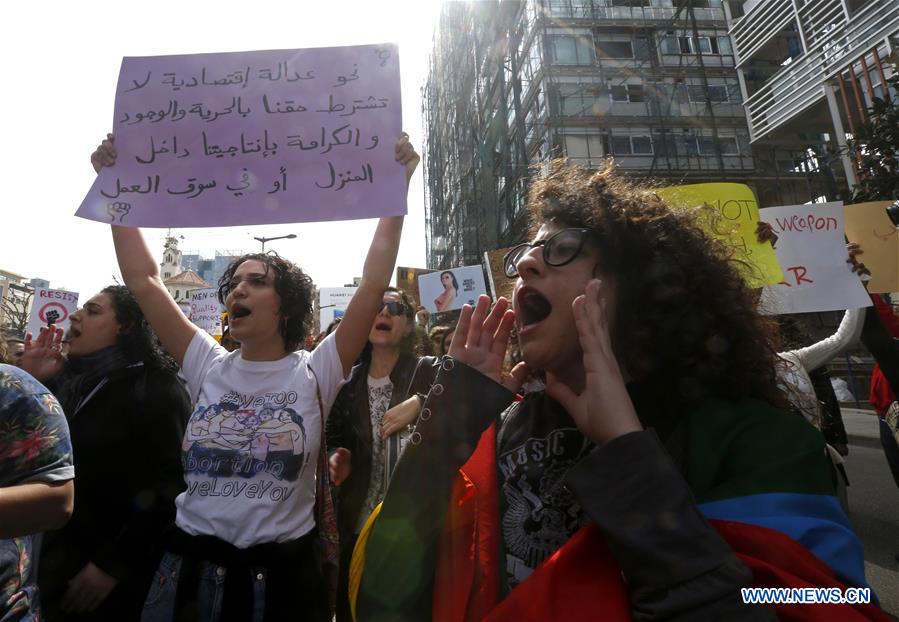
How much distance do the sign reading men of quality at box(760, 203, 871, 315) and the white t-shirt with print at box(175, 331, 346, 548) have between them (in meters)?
3.01

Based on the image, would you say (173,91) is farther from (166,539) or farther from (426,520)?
(426,520)

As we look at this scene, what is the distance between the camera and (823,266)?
11.3 ft

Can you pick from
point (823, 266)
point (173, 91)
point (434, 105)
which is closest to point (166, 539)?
point (173, 91)

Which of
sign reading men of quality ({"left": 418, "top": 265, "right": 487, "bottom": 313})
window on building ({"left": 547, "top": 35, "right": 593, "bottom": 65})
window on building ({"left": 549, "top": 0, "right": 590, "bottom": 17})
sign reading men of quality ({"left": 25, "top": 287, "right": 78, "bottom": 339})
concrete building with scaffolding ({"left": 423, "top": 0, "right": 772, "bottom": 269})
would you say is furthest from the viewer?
window on building ({"left": 547, "top": 35, "right": 593, "bottom": 65})

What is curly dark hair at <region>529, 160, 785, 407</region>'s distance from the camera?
39.4 inches

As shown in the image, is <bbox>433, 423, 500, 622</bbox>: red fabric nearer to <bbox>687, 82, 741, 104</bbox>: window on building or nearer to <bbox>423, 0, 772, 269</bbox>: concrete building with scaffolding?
<bbox>423, 0, 772, 269</bbox>: concrete building with scaffolding

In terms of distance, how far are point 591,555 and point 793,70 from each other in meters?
22.9

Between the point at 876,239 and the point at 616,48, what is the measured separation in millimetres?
22065

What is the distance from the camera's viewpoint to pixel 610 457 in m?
0.78

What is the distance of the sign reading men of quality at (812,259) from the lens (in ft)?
10.8

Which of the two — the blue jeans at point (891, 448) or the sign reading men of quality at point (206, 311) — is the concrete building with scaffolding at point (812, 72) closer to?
the blue jeans at point (891, 448)

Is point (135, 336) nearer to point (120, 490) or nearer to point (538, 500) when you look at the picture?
point (120, 490)

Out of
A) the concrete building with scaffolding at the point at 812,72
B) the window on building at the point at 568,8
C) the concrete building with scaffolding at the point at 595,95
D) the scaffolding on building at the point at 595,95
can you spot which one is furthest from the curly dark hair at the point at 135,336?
the window on building at the point at 568,8

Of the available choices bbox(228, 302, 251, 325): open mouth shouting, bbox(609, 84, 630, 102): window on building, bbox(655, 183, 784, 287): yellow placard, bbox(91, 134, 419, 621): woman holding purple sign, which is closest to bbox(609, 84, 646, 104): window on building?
bbox(609, 84, 630, 102): window on building
